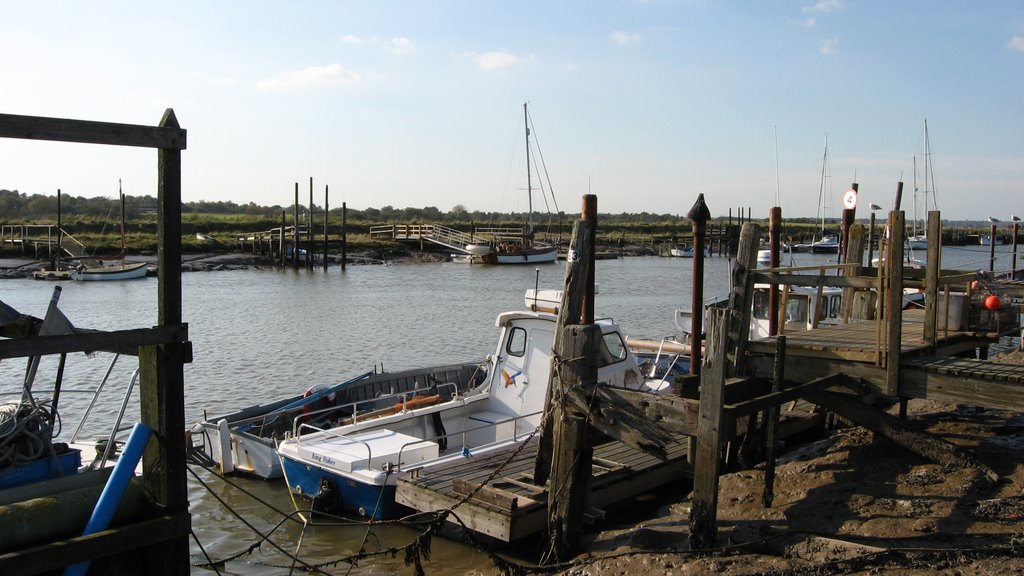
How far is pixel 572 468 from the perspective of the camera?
831cm

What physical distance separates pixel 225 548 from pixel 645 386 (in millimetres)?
7152

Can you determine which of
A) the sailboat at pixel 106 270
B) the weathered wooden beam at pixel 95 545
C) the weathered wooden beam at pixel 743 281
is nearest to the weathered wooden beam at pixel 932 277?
the weathered wooden beam at pixel 743 281

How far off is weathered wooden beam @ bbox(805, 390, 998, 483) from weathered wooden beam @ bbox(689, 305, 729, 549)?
1.59 m

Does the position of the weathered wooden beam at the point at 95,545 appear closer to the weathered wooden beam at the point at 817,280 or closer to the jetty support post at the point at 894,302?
the weathered wooden beam at the point at 817,280

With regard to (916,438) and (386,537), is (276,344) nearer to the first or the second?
(386,537)

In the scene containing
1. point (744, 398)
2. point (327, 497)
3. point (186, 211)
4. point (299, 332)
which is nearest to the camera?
point (744, 398)

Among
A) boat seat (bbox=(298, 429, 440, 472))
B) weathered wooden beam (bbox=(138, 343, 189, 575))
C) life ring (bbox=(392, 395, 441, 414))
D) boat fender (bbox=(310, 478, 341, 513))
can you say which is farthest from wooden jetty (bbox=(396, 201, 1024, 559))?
weathered wooden beam (bbox=(138, 343, 189, 575))

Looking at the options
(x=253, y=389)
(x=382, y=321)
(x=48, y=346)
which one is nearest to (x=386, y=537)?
(x=48, y=346)

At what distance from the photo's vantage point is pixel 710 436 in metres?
7.41

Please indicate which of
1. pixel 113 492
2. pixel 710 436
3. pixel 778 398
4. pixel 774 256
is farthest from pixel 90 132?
pixel 774 256

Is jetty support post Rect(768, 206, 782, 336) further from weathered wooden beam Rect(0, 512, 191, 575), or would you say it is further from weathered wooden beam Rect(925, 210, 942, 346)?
weathered wooden beam Rect(0, 512, 191, 575)

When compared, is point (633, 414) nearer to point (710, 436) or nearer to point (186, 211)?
point (710, 436)

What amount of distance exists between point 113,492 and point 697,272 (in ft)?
30.0

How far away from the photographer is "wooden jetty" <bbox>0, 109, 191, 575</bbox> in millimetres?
4855
